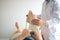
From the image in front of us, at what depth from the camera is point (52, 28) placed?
55cm

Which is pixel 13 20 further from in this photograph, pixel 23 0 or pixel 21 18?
pixel 23 0

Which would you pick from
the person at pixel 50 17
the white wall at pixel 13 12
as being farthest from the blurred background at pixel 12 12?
the person at pixel 50 17

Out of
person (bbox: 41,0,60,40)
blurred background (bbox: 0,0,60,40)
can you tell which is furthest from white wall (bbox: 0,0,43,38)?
person (bbox: 41,0,60,40)

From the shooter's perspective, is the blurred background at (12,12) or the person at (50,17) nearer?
the person at (50,17)

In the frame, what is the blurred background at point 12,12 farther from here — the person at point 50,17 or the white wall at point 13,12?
the person at point 50,17

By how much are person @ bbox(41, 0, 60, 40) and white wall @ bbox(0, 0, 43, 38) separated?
1.03ft

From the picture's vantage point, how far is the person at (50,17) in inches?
19.8

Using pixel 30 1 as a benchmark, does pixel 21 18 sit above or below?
below

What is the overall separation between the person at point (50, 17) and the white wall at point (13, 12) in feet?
1.03

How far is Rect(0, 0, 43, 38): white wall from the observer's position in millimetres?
837

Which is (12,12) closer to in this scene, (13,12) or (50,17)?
(13,12)

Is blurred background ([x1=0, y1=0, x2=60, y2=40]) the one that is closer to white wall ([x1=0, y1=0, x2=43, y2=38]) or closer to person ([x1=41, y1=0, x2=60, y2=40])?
white wall ([x1=0, y1=0, x2=43, y2=38])

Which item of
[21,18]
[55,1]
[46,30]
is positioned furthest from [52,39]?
[21,18]

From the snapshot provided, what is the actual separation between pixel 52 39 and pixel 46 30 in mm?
49
